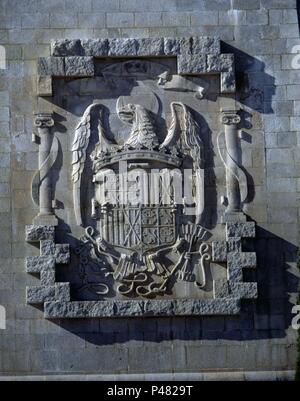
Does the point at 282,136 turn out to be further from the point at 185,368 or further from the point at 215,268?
the point at 185,368

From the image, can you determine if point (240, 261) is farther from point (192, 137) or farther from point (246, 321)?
point (192, 137)

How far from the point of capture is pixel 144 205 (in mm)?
19062

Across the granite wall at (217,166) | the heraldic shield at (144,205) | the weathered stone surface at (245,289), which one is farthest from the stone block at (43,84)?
the weathered stone surface at (245,289)

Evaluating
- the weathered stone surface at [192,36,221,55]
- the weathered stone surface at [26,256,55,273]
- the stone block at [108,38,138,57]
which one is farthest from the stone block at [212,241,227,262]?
the stone block at [108,38,138,57]

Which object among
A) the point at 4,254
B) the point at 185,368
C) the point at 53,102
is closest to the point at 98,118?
the point at 53,102

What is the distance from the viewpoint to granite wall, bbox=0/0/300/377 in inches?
741

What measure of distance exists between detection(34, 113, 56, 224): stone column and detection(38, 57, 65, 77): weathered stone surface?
56 cm

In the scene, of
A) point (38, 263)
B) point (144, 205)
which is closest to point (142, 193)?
point (144, 205)

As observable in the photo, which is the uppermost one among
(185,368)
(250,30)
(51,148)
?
(250,30)

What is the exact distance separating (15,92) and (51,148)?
91 cm

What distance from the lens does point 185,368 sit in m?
18.8

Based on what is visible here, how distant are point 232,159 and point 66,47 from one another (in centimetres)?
271

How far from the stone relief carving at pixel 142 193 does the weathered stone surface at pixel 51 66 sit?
0.5 inches
